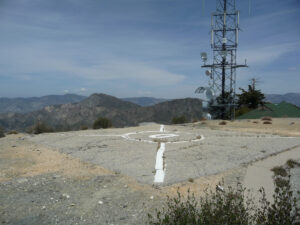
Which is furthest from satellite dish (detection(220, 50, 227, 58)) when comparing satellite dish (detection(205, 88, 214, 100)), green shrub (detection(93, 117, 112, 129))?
green shrub (detection(93, 117, 112, 129))

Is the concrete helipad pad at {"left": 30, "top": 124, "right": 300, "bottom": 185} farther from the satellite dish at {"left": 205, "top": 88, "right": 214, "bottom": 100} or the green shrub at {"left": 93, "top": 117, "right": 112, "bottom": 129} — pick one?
the green shrub at {"left": 93, "top": 117, "right": 112, "bottom": 129}

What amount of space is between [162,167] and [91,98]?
107 metres

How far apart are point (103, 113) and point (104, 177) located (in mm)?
80587

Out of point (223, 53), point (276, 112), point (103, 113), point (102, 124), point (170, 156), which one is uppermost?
point (223, 53)

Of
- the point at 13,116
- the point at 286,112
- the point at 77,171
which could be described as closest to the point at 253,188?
the point at 77,171

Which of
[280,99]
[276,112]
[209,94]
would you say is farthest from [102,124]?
[280,99]

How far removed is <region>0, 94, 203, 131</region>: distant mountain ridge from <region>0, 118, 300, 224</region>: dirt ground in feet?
80.0

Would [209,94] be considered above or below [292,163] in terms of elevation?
above

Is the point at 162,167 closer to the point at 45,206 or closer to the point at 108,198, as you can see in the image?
the point at 108,198

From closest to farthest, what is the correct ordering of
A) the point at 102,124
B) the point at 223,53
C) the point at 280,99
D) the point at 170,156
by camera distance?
the point at 170,156, the point at 223,53, the point at 102,124, the point at 280,99

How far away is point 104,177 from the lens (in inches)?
242

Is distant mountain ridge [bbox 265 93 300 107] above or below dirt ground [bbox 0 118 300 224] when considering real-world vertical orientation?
above

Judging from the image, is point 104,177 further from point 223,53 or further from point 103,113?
point 103,113

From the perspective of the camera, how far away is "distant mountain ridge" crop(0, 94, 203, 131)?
195 ft
